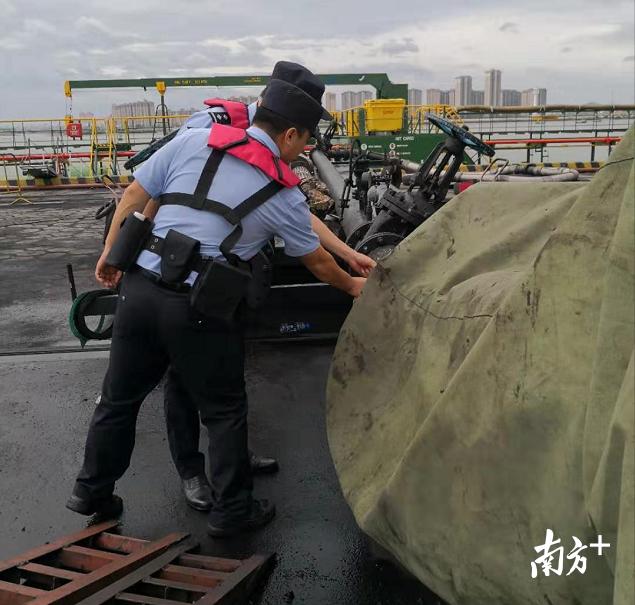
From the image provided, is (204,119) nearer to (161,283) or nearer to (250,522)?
(161,283)

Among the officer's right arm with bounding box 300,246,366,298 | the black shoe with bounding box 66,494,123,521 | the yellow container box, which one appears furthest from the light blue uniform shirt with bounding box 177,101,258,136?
the yellow container box

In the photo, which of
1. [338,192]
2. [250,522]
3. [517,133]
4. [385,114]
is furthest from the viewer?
[517,133]

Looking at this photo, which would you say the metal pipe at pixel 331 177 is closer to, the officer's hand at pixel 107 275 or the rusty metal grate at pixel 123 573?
Result: the officer's hand at pixel 107 275

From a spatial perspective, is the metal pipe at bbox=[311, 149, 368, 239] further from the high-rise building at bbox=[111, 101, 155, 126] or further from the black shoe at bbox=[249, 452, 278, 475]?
the high-rise building at bbox=[111, 101, 155, 126]

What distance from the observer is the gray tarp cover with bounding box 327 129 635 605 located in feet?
4.09

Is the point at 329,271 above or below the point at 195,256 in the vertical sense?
below

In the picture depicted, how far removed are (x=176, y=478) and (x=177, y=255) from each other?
137 cm

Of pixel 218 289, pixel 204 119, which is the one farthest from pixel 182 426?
pixel 204 119

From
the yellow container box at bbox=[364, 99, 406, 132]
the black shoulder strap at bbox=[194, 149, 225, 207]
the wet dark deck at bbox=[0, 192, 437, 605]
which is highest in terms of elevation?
the yellow container box at bbox=[364, 99, 406, 132]

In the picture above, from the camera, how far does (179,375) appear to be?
2805mm

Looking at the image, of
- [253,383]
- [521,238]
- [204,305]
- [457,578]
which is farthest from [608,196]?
[253,383]

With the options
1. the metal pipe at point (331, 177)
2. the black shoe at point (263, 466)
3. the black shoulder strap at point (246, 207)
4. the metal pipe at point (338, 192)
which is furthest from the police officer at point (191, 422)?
the metal pipe at point (331, 177)

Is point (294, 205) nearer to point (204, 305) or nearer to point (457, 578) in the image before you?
point (204, 305)

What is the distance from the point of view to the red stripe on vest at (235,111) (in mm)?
3381
